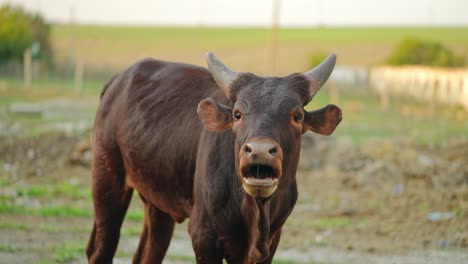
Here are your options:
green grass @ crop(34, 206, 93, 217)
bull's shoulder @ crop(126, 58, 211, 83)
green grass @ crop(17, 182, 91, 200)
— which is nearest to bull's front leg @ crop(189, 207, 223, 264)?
bull's shoulder @ crop(126, 58, 211, 83)

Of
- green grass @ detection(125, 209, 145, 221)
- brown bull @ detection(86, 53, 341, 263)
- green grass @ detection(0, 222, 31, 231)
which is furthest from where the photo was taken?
green grass @ detection(125, 209, 145, 221)

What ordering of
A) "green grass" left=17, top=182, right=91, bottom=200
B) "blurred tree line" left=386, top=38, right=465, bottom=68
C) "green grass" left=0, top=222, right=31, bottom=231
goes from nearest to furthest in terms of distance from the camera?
"green grass" left=0, top=222, right=31, bottom=231
"green grass" left=17, top=182, right=91, bottom=200
"blurred tree line" left=386, top=38, right=465, bottom=68

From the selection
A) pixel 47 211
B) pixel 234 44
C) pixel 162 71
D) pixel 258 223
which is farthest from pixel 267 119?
pixel 234 44

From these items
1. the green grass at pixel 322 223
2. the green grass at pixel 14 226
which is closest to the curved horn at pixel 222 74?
the green grass at pixel 14 226

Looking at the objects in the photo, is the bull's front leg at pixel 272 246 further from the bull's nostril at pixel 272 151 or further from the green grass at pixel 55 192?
the green grass at pixel 55 192

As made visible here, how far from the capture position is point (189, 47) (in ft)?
309

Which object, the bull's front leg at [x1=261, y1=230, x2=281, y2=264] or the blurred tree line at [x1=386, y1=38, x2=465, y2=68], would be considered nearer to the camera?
the bull's front leg at [x1=261, y1=230, x2=281, y2=264]

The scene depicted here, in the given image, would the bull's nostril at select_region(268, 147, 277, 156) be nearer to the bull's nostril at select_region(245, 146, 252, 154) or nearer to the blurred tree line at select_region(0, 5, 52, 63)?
the bull's nostril at select_region(245, 146, 252, 154)

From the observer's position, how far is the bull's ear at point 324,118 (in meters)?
6.73

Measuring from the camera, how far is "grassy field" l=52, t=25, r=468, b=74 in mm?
83188

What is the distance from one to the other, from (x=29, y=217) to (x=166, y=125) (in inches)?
231

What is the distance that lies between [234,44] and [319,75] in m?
90.7

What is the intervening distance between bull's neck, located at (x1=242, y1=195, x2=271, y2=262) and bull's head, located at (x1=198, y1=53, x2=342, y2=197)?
226 mm

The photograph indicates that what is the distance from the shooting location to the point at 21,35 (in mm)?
63781
